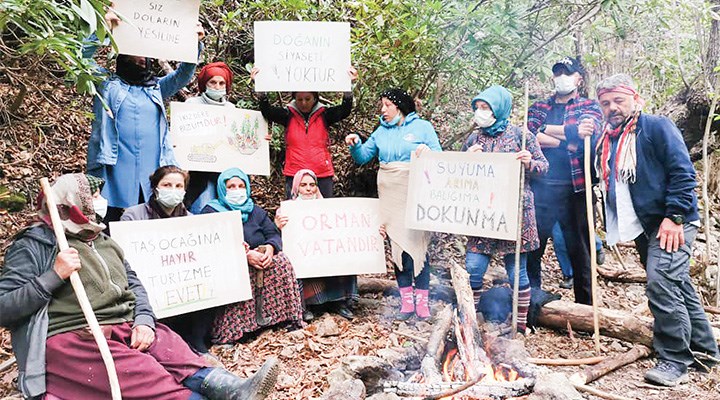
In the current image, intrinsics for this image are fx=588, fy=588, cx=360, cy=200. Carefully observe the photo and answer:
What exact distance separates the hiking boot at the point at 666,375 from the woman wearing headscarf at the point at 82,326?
2.65 meters

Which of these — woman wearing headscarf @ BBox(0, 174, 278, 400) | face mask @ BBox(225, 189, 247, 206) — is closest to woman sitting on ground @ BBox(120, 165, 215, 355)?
face mask @ BBox(225, 189, 247, 206)

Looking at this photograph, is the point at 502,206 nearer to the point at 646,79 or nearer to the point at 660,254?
the point at 660,254

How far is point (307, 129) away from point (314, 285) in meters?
1.37

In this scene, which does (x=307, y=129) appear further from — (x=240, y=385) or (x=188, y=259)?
(x=240, y=385)

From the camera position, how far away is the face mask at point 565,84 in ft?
15.8

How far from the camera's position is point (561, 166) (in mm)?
5043

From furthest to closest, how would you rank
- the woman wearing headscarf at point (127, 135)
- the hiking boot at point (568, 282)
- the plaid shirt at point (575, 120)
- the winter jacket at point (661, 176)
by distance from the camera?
the hiking boot at point (568, 282), the plaid shirt at point (575, 120), the woman wearing headscarf at point (127, 135), the winter jacket at point (661, 176)

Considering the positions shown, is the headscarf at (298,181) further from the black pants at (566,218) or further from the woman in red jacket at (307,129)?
the black pants at (566,218)

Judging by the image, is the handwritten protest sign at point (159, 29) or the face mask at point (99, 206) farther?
the handwritten protest sign at point (159, 29)

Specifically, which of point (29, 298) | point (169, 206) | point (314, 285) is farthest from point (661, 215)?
point (29, 298)

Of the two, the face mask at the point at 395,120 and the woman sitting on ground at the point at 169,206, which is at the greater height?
the face mask at the point at 395,120

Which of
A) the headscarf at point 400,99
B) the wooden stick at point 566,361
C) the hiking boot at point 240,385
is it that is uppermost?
the headscarf at point 400,99

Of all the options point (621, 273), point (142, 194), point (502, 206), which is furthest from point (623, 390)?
point (142, 194)

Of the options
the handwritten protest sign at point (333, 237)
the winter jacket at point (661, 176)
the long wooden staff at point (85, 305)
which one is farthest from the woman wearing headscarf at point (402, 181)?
the long wooden staff at point (85, 305)
